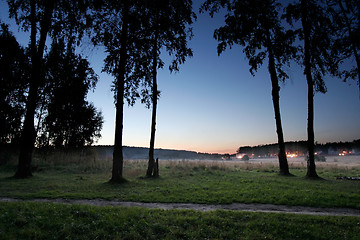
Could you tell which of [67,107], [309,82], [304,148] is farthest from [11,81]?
[304,148]

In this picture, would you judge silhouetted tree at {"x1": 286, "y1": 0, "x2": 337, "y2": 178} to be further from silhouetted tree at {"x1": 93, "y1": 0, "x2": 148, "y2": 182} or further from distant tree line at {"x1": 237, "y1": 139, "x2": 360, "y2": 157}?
distant tree line at {"x1": 237, "y1": 139, "x2": 360, "y2": 157}

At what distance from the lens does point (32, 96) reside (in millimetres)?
16859

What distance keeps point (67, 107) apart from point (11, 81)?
829 centimetres

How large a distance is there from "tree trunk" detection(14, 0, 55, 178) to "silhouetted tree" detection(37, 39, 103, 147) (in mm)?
8332

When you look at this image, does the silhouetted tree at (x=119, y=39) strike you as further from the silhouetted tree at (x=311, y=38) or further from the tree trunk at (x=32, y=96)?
the silhouetted tree at (x=311, y=38)

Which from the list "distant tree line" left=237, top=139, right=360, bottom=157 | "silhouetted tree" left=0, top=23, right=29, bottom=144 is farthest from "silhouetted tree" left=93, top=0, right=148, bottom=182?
"distant tree line" left=237, top=139, right=360, bottom=157

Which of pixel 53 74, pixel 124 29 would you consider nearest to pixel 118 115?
pixel 124 29

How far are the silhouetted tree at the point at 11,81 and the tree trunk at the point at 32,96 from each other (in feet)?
48.0

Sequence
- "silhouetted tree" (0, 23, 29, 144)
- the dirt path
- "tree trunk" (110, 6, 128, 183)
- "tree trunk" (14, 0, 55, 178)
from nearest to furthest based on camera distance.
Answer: the dirt path, "tree trunk" (110, 6, 128, 183), "tree trunk" (14, 0, 55, 178), "silhouetted tree" (0, 23, 29, 144)

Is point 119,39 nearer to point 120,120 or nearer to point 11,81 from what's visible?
point 120,120

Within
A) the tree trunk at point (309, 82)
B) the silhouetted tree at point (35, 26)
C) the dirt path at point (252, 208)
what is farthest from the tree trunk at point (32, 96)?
the tree trunk at point (309, 82)

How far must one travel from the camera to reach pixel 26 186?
40.0ft

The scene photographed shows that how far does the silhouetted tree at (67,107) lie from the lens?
29.4 meters

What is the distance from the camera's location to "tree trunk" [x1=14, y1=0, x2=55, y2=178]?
1605 cm
